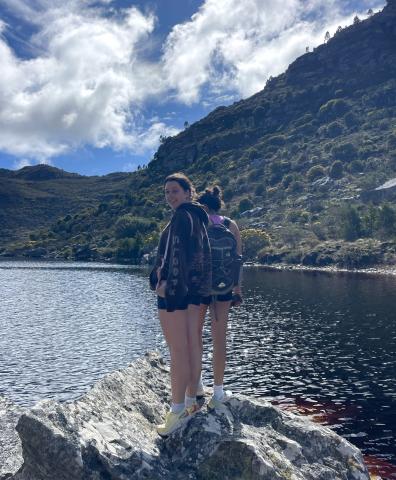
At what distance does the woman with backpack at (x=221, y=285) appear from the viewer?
32.7 ft

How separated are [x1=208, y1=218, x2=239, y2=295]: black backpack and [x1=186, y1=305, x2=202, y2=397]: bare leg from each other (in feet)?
2.34

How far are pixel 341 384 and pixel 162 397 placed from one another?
2026 cm

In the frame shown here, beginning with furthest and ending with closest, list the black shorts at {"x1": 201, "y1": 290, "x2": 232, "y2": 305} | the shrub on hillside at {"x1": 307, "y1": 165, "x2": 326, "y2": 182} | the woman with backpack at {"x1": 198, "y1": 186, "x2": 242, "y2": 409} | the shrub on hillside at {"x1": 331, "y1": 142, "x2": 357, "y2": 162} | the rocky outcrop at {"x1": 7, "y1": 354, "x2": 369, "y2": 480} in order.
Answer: the shrub on hillside at {"x1": 331, "y1": 142, "x2": 357, "y2": 162}
the shrub on hillside at {"x1": 307, "y1": 165, "x2": 326, "y2": 182}
the woman with backpack at {"x1": 198, "y1": 186, "x2": 242, "y2": 409}
the black shorts at {"x1": 201, "y1": 290, "x2": 232, "y2": 305}
the rocky outcrop at {"x1": 7, "y1": 354, "x2": 369, "y2": 480}

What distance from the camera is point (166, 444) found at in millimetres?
9516

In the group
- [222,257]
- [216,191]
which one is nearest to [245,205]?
[216,191]

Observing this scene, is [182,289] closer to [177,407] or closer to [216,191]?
[177,407]

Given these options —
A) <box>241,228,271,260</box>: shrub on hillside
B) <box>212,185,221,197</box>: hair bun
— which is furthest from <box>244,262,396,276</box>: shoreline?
<box>212,185,221,197</box>: hair bun

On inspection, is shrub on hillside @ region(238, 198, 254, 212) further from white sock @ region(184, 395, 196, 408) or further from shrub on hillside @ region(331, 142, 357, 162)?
white sock @ region(184, 395, 196, 408)

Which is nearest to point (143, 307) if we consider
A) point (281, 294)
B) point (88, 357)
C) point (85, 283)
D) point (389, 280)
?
point (281, 294)

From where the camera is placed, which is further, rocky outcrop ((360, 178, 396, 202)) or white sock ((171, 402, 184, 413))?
rocky outcrop ((360, 178, 396, 202))

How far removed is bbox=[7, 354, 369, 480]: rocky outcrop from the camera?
8.09 m

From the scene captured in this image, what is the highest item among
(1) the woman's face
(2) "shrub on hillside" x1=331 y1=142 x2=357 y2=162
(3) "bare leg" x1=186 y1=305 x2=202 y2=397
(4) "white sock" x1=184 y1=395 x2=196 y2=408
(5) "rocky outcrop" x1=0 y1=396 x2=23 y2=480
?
(2) "shrub on hillside" x1=331 y1=142 x2=357 y2=162

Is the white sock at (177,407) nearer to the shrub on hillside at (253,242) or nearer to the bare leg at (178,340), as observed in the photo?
the bare leg at (178,340)

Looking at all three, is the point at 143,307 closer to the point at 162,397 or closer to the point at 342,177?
the point at 162,397
